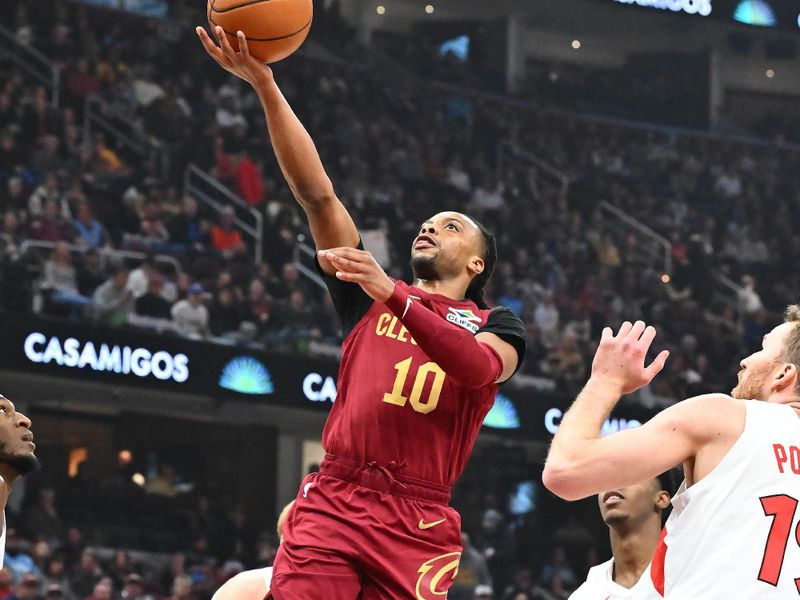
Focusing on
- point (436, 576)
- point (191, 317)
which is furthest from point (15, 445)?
point (191, 317)

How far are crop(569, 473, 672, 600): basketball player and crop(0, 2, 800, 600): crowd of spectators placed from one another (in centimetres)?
769

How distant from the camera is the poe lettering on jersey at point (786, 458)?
3453 mm

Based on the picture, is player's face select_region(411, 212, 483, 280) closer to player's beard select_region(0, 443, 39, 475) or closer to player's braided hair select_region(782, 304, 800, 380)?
player's braided hair select_region(782, 304, 800, 380)

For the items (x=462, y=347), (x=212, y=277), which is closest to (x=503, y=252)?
(x=212, y=277)

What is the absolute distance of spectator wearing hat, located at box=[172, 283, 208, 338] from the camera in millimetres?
15062

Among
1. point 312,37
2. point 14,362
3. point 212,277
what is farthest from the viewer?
point 312,37

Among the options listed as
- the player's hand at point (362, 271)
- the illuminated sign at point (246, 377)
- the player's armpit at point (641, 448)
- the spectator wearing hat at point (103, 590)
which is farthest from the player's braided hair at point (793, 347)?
the illuminated sign at point (246, 377)

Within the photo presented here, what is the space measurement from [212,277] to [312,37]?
9199mm

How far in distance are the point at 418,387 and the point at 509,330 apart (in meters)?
0.41

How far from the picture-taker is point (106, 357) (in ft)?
47.8

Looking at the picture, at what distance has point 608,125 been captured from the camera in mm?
27188

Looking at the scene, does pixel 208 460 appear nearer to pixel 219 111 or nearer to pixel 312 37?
pixel 219 111

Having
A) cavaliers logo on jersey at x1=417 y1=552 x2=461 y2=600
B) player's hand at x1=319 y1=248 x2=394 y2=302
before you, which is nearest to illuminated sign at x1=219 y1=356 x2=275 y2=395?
cavaliers logo on jersey at x1=417 y1=552 x2=461 y2=600

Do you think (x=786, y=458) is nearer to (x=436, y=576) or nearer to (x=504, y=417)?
(x=436, y=576)
